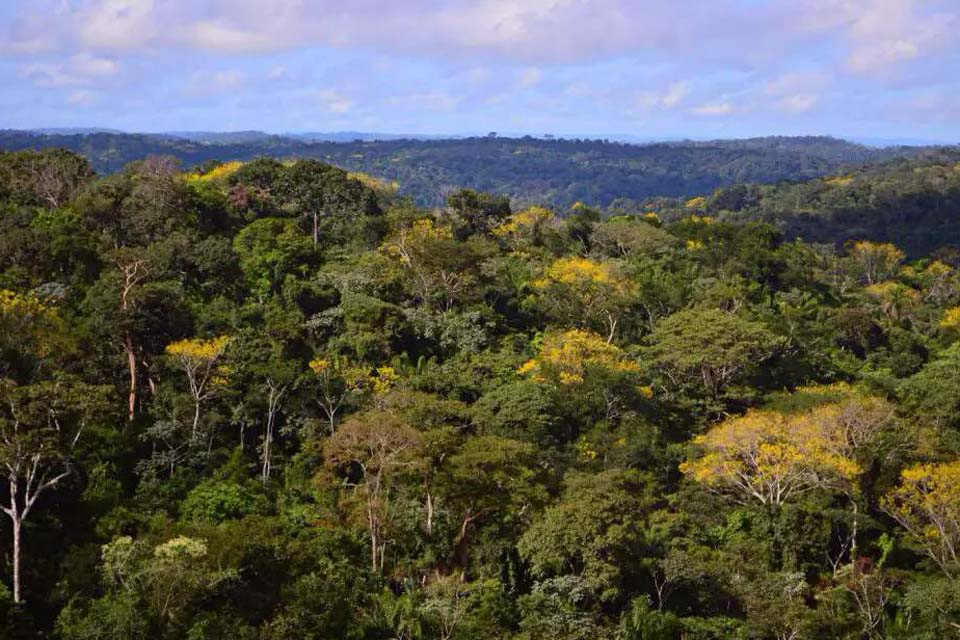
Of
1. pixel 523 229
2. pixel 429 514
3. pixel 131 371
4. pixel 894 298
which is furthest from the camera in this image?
pixel 894 298

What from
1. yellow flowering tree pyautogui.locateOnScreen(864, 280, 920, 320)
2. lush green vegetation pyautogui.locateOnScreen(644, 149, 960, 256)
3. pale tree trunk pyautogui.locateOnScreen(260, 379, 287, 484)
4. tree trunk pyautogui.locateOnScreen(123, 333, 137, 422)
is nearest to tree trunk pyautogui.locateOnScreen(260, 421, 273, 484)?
pale tree trunk pyautogui.locateOnScreen(260, 379, 287, 484)

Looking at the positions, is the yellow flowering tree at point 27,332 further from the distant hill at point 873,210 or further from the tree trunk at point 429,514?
the distant hill at point 873,210

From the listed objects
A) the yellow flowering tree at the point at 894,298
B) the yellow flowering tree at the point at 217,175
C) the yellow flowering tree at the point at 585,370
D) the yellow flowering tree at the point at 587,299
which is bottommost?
→ the yellow flowering tree at the point at 894,298

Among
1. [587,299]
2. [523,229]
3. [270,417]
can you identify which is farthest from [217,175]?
[270,417]

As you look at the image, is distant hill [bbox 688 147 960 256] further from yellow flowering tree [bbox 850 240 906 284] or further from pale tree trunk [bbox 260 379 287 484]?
pale tree trunk [bbox 260 379 287 484]

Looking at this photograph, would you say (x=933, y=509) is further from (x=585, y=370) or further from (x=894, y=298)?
(x=894, y=298)

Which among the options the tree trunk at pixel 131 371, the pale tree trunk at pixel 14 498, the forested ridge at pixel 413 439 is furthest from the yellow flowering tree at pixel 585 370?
the pale tree trunk at pixel 14 498
